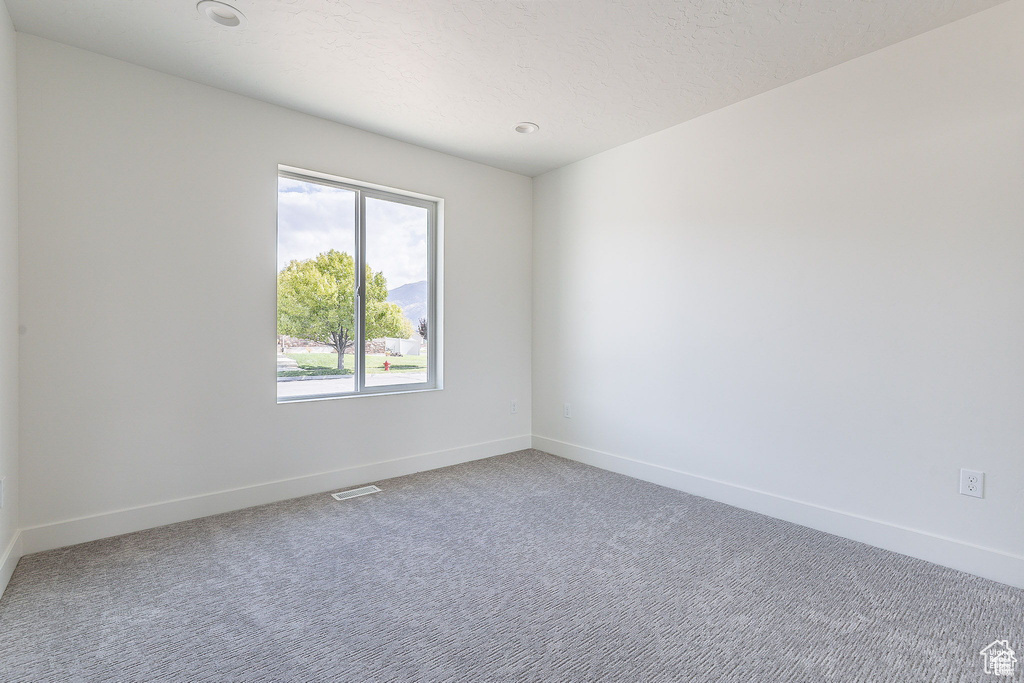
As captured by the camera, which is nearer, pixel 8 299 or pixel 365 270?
Result: pixel 8 299

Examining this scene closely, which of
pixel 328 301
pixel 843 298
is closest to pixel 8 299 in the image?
pixel 328 301

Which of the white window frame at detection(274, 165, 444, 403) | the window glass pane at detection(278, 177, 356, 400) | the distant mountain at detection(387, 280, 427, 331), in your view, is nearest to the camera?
the window glass pane at detection(278, 177, 356, 400)

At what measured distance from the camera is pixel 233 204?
9.81 feet

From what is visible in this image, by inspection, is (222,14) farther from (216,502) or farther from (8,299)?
(216,502)

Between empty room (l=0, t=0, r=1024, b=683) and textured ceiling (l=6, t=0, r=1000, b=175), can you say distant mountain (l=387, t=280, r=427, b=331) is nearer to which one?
empty room (l=0, t=0, r=1024, b=683)

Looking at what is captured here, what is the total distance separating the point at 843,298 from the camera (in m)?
2.66

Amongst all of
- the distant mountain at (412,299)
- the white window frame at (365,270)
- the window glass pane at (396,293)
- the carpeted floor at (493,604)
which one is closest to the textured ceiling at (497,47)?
the white window frame at (365,270)

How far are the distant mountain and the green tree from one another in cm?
10

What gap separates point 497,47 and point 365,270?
185 cm

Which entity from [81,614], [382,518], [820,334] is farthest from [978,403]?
[81,614]

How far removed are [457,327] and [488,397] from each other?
0.71m

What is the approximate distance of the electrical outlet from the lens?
87.5 inches

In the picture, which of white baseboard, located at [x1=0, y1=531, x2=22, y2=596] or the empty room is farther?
white baseboard, located at [x1=0, y1=531, x2=22, y2=596]

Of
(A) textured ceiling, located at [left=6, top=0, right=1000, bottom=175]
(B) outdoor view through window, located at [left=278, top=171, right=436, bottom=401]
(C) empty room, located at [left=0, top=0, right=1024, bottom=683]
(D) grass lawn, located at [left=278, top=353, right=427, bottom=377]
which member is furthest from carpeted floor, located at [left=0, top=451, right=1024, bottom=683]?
(A) textured ceiling, located at [left=6, top=0, right=1000, bottom=175]
